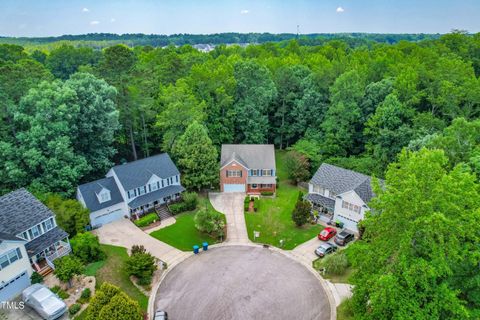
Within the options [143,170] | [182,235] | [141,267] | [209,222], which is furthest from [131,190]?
[141,267]

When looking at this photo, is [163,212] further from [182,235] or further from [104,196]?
[104,196]

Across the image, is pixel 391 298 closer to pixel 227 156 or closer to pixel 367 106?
pixel 227 156

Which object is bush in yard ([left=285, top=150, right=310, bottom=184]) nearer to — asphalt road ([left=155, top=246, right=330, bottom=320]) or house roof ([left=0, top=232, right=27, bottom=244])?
asphalt road ([left=155, top=246, right=330, bottom=320])

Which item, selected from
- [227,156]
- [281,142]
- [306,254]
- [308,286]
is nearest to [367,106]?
[281,142]

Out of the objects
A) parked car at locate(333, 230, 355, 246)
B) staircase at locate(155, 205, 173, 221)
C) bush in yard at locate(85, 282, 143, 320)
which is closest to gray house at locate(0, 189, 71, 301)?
bush in yard at locate(85, 282, 143, 320)

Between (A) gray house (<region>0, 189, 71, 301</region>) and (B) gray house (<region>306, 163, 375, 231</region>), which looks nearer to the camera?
(A) gray house (<region>0, 189, 71, 301</region>)

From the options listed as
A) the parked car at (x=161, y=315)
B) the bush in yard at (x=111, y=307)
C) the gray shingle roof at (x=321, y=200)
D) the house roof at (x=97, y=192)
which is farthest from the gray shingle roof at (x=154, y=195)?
the gray shingle roof at (x=321, y=200)

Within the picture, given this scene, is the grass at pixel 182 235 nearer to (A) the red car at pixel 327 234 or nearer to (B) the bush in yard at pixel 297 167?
(A) the red car at pixel 327 234
